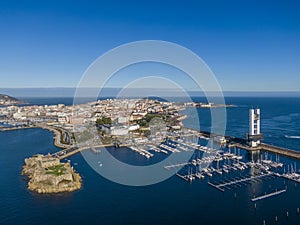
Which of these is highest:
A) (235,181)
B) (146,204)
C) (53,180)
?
(53,180)

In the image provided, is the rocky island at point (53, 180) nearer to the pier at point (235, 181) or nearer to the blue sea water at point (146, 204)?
the blue sea water at point (146, 204)

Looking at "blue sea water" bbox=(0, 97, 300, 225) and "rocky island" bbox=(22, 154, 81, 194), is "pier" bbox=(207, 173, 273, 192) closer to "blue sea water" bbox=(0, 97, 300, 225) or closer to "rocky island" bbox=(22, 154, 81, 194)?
"blue sea water" bbox=(0, 97, 300, 225)

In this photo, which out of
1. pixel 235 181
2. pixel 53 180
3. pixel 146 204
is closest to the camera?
pixel 146 204

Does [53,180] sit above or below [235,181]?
above

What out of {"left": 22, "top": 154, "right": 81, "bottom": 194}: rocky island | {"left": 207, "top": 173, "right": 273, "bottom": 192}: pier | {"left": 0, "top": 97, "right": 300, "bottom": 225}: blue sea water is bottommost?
{"left": 0, "top": 97, "right": 300, "bottom": 225}: blue sea water

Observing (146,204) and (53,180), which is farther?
(53,180)

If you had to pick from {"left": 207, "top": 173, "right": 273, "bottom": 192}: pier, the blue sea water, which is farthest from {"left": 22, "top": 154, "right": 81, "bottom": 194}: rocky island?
{"left": 207, "top": 173, "right": 273, "bottom": 192}: pier

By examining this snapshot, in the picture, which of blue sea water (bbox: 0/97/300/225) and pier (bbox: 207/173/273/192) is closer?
blue sea water (bbox: 0/97/300/225)

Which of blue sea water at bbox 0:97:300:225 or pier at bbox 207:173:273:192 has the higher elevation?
pier at bbox 207:173:273:192

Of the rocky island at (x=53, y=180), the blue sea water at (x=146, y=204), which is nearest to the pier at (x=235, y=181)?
the blue sea water at (x=146, y=204)

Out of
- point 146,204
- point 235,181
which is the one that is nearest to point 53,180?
point 146,204

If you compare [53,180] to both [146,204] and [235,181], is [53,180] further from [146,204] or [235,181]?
[235,181]
